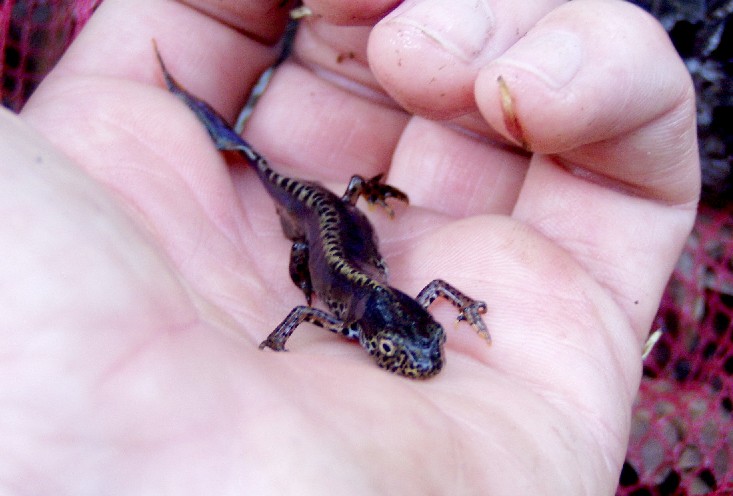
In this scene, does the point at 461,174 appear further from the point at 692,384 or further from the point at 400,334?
the point at 692,384

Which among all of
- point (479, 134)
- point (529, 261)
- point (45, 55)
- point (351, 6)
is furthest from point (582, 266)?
point (45, 55)

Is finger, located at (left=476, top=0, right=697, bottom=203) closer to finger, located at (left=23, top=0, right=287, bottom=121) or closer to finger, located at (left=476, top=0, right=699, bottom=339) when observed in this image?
finger, located at (left=476, top=0, right=699, bottom=339)

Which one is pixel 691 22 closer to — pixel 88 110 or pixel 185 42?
pixel 185 42

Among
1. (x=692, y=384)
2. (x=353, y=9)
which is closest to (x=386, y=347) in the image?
(x=353, y=9)

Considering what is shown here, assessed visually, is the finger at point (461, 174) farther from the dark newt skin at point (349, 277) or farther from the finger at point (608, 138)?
the finger at point (608, 138)

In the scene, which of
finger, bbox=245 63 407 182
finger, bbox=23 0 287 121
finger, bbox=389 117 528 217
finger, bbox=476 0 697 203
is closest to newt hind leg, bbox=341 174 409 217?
finger, bbox=389 117 528 217

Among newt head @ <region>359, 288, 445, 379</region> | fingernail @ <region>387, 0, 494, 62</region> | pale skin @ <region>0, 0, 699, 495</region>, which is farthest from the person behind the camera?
newt head @ <region>359, 288, 445, 379</region>

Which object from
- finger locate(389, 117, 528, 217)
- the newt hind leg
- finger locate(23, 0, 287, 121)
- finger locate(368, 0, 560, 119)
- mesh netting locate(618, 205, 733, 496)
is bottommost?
mesh netting locate(618, 205, 733, 496)
